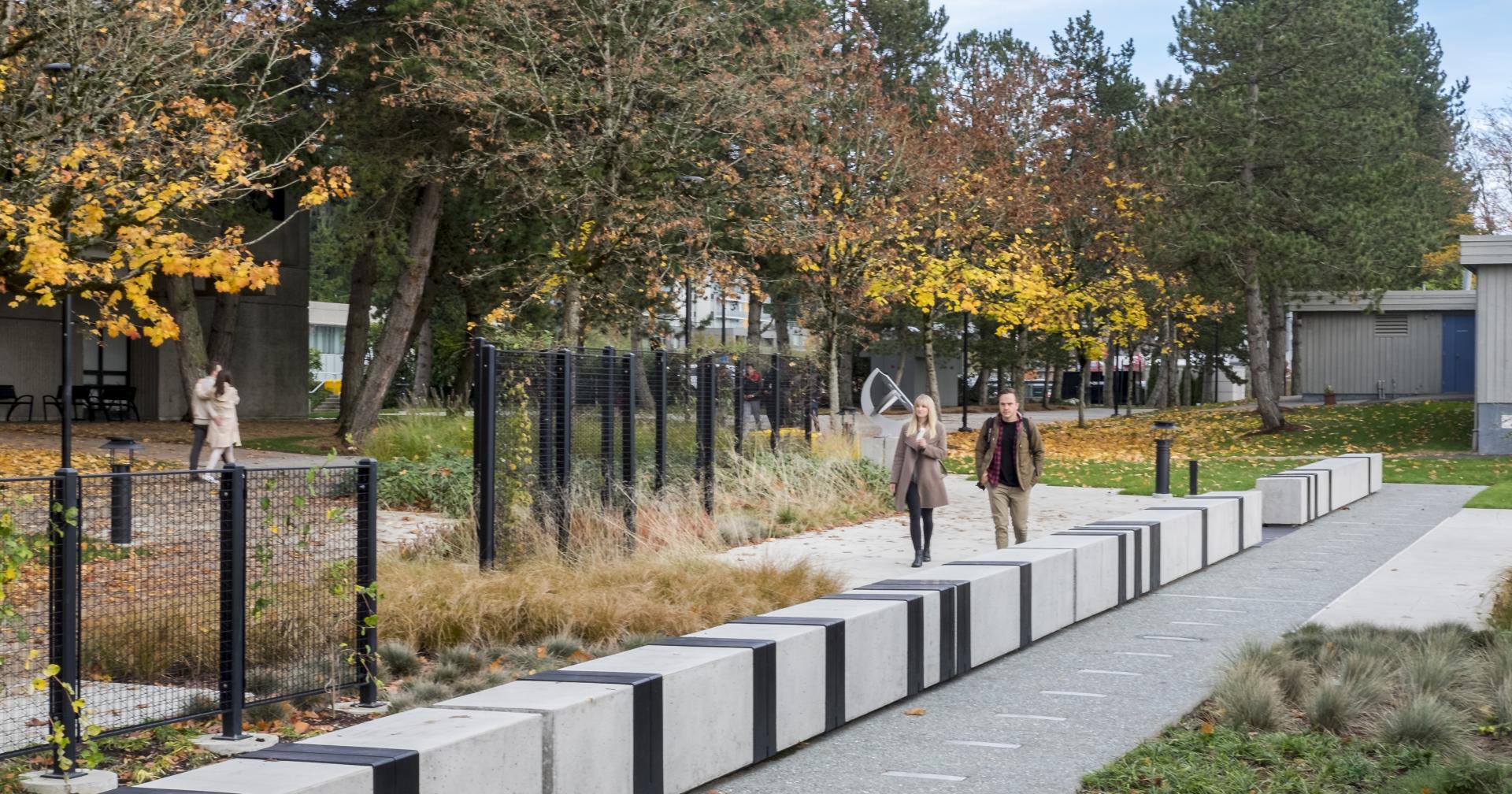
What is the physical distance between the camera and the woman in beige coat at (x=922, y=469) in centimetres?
1476

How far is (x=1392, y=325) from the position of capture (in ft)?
156

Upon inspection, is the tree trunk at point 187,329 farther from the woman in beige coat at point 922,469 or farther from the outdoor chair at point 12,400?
the woman in beige coat at point 922,469

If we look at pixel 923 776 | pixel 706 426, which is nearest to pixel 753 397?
pixel 706 426

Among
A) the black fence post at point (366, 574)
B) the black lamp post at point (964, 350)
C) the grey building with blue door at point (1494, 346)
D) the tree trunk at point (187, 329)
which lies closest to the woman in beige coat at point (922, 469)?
the black fence post at point (366, 574)

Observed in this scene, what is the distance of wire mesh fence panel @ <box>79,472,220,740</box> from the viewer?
7.11m

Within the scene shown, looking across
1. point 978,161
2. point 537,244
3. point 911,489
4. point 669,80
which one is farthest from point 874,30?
point 911,489

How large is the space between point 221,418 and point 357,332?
13734 millimetres

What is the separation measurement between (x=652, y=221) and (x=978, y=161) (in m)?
20.0

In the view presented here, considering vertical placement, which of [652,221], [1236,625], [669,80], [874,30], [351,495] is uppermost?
[874,30]

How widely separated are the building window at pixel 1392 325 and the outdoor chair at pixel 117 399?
35944 mm

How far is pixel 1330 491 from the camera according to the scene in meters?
21.4

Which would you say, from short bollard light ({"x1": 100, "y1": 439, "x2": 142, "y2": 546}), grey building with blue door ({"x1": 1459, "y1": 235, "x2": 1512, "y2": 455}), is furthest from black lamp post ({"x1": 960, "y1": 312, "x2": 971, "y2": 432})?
short bollard light ({"x1": 100, "y1": 439, "x2": 142, "y2": 546})

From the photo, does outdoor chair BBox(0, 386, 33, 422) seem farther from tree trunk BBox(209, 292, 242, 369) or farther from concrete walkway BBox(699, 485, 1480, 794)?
concrete walkway BBox(699, 485, 1480, 794)

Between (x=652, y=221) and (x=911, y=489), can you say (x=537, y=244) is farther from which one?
(x=911, y=489)
